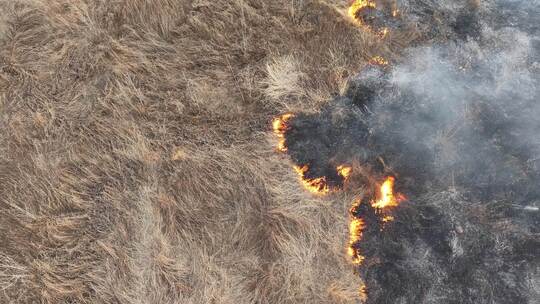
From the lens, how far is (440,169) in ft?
7.20

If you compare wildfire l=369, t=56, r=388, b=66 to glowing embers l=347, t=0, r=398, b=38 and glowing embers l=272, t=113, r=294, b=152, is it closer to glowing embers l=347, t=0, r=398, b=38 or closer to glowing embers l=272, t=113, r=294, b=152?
glowing embers l=347, t=0, r=398, b=38

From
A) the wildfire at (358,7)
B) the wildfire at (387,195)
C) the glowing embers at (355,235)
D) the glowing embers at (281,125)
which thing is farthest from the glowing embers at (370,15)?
the glowing embers at (355,235)

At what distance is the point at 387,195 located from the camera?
7.27 feet

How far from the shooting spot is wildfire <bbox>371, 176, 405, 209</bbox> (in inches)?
87.1

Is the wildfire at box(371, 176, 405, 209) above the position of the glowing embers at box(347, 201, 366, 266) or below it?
above

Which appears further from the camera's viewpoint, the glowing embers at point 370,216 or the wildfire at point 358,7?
the wildfire at point 358,7

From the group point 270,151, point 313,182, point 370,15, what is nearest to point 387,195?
point 313,182

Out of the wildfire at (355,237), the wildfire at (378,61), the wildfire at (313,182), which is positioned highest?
the wildfire at (378,61)

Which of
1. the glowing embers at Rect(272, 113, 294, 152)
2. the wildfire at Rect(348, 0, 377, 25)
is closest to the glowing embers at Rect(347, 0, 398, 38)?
the wildfire at Rect(348, 0, 377, 25)

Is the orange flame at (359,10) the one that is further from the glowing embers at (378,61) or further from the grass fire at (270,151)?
the glowing embers at (378,61)

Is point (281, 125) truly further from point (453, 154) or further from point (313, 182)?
point (453, 154)

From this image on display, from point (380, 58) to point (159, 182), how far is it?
1.46 m

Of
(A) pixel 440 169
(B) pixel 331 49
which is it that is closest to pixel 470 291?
(A) pixel 440 169

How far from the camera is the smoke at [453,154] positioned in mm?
2162
